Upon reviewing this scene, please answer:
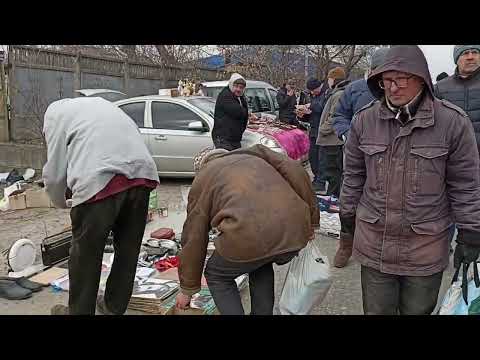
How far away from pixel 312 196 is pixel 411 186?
552 millimetres

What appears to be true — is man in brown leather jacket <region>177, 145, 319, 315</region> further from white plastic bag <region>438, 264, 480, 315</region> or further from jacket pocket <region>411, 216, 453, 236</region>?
white plastic bag <region>438, 264, 480, 315</region>

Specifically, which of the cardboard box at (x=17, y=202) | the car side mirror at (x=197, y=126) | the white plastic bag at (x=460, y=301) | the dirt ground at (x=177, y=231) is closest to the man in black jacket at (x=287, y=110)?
the car side mirror at (x=197, y=126)

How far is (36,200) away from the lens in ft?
21.8

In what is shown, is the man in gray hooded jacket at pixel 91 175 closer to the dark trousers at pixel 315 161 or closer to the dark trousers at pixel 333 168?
the dark trousers at pixel 333 168

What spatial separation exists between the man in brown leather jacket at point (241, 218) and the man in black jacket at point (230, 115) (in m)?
4.14

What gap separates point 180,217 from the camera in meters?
6.00

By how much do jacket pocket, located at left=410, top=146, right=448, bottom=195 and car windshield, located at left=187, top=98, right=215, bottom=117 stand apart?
5952mm

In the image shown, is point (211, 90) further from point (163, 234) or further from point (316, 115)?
point (163, 234)

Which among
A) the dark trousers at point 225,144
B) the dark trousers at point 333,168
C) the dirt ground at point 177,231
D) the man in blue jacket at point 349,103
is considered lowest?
the dirt ground at point 177,231

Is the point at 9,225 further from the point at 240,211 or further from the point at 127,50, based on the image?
the point at 127,50

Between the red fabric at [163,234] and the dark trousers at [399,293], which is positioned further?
the red fabric at [163,234]

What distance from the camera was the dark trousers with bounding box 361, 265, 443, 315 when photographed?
2332mm

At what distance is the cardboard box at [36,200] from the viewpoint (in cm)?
661

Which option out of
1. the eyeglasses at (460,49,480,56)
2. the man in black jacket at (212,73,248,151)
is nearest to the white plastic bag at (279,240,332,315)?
the eyeglasses at (460,49,480,56)
